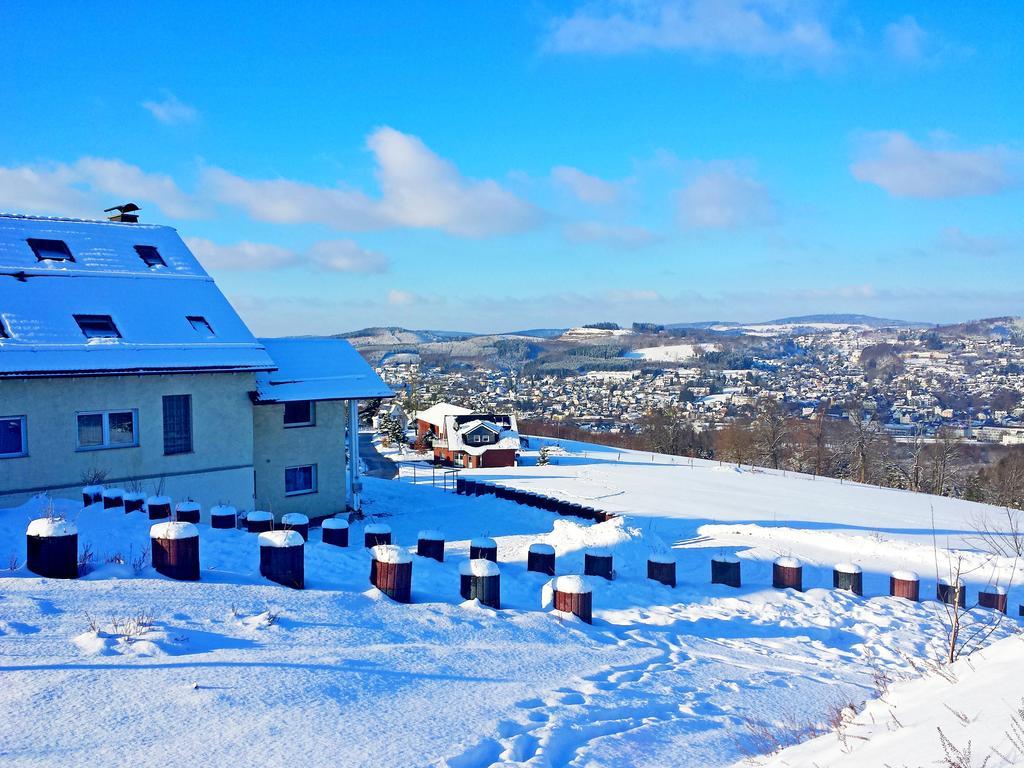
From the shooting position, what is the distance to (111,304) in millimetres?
17531

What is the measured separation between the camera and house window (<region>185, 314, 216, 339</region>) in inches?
728

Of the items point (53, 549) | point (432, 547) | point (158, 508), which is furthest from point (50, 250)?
point (53, 549)

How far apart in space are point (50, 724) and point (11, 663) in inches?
36.3

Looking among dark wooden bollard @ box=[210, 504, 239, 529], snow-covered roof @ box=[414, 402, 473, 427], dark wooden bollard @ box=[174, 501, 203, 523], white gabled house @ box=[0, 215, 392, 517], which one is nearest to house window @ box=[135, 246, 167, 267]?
white gabled house @ box=[0, 215, 392, 517]

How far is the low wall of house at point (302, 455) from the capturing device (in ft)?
65.0

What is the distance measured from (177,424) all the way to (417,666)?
14.5m

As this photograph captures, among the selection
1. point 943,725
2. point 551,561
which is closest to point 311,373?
point 551,561

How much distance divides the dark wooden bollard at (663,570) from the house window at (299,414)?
12670 mm

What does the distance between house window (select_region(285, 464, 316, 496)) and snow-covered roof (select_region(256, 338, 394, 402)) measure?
2.36 meters

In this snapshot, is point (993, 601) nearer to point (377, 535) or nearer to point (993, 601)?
point (993, 601)

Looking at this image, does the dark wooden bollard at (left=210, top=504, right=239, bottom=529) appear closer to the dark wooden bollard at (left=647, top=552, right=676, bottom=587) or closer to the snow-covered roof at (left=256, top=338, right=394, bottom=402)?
the dark wooden bollard at (left=647, top=552, right=676, bottom=587)

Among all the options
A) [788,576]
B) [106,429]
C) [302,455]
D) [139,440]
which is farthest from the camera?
[302,455]

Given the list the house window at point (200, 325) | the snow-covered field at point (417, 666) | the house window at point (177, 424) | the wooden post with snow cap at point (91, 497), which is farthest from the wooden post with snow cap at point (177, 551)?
the house window at point (200, 325)

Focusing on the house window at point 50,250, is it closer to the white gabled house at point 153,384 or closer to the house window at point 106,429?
the white gabled house at point 153,384
